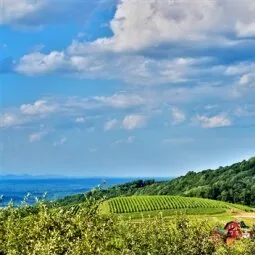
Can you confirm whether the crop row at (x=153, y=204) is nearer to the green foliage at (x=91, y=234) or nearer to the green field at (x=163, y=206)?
the green field at (x=163, y=206)

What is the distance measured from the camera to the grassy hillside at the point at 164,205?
17512 cm

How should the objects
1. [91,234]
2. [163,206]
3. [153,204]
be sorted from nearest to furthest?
1. [91,234]
2. [163,206]
3. [153,204]

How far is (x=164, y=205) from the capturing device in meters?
182

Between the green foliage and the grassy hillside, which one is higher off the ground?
the grassy hillside

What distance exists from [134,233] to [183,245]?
5.30 m

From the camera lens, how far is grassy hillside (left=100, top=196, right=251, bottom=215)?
575 ft

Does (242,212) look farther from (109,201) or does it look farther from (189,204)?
(109,201)

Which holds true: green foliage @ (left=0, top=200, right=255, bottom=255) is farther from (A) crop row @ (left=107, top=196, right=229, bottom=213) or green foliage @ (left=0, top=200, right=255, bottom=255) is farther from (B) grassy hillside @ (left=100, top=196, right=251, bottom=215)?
(A) crop row @ (left=107, top=196, right=229, bottom=213)

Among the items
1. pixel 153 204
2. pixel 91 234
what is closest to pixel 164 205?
pixel 153 204

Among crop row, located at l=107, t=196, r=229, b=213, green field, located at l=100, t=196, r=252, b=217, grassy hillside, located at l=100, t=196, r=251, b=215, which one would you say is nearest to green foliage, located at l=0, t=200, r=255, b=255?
green field, located at l=100, t=196, r=252, b=217

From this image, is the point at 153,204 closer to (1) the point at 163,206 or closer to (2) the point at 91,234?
(1) the point at 163,206

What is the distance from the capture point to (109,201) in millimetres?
194000

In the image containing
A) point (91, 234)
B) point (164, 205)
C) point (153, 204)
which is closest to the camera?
point (91, 234)

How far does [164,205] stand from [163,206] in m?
1.67
